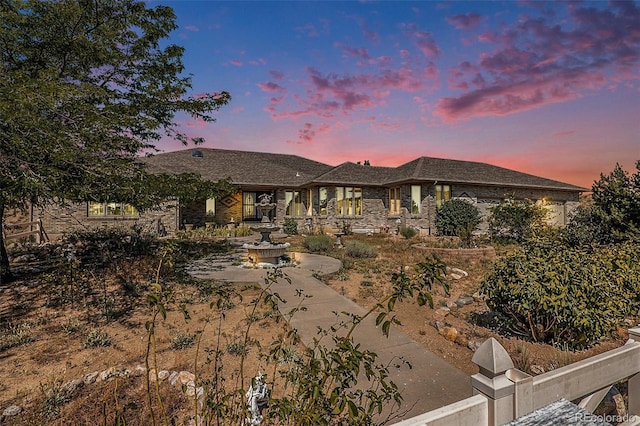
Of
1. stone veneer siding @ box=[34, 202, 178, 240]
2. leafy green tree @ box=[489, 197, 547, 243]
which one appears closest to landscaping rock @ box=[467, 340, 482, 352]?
leafy green tree @ box=[489, 197, 547, 243]

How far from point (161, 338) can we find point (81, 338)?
1.36m

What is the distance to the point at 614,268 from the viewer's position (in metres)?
5.80

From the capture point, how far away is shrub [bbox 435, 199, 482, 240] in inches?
711

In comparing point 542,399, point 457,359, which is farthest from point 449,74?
point 542,399

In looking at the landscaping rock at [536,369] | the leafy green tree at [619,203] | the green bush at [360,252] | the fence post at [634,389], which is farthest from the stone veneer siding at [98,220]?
the leafy green tree at [619,203]

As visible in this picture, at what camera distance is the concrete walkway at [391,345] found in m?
3.31

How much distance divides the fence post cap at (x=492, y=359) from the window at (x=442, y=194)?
64.1 ft

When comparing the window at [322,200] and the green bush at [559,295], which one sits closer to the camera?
the green bush at [559,295]

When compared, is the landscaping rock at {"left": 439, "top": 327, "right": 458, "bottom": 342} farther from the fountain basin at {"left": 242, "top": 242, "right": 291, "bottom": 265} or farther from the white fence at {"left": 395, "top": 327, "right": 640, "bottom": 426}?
the fountain basin at {"left": 242, "top": 242, "right": 291, "bottom": 265}

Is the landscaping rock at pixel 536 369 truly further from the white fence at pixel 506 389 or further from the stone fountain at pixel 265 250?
the stone fountain at pixel 265 250

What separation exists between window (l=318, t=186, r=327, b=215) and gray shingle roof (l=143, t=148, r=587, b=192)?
41.9 inches

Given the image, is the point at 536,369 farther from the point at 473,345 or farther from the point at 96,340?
the point at 96,340

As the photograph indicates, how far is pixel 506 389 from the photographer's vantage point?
73.7 inches

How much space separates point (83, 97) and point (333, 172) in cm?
1627
